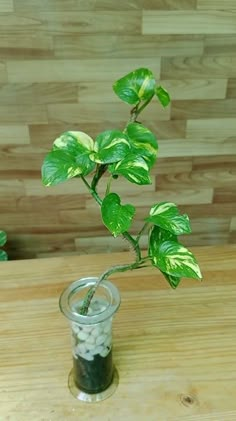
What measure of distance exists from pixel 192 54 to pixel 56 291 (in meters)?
0.67

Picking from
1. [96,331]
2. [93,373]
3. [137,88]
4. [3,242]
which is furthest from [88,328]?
[3,242]

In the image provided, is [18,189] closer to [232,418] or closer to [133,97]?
[133,97]

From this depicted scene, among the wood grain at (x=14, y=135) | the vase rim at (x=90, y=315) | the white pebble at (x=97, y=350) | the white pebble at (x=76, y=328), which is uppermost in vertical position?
A: the wood grain at (x=14, y=135)

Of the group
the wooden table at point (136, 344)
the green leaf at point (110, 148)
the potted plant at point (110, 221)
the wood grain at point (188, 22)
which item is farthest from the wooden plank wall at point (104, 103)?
the green leaf at point (110, 148)

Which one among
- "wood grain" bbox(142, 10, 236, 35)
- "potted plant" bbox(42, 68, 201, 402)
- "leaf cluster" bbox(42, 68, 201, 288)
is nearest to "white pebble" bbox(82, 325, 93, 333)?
"potted plant" bbox(42, 68, 201, 402)

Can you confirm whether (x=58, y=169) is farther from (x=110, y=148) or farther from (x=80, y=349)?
(x=80, y=349)

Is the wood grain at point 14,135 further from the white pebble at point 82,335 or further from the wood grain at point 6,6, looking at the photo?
the white pebble at point 82,335

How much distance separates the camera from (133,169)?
0.60 metres

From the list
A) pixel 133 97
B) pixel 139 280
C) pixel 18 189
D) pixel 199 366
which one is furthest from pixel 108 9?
pixel 199 366

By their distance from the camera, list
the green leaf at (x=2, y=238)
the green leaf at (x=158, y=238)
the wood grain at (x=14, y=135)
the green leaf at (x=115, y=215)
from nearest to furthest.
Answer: the green leaf at (x=115, y=215)
the green leaf at (x=158, y=238)
the wood grain at (x=14, y=135)
the green leaf at (x=2, y=238)

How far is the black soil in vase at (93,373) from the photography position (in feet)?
2.60

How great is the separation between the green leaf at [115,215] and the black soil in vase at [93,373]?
311 mm

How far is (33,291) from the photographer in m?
1.02

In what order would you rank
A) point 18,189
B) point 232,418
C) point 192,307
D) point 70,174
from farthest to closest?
point 18,189 → point 192,307 → point 232,418 → point 70,174
